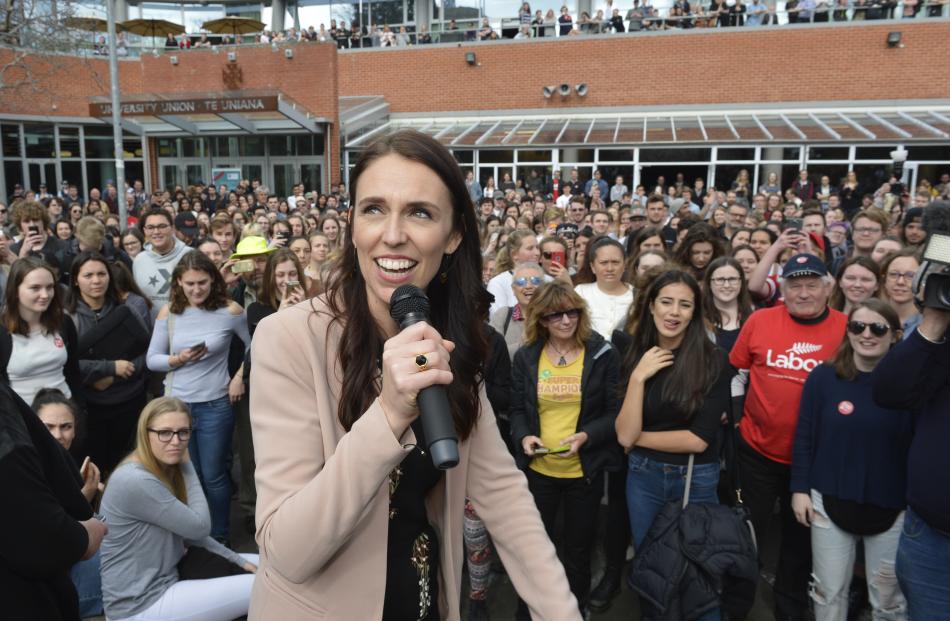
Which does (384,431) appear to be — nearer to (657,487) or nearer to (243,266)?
(657,487)

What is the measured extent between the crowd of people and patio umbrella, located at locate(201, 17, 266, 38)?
67.3 feet

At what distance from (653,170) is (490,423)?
68.1ft

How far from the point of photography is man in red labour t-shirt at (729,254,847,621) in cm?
395

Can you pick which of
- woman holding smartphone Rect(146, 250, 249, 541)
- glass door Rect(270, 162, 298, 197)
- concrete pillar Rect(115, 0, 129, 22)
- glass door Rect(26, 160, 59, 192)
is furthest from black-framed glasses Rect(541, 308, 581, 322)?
concrete pillar Rect(115, 0, 129, 22)

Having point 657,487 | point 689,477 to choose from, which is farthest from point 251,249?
point 689,477

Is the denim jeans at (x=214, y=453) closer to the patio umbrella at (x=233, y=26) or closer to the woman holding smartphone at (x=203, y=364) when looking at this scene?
the woman holding smartphone at (x=203, y=364)

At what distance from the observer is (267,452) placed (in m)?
1.32

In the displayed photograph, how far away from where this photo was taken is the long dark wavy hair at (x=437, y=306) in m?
1.46

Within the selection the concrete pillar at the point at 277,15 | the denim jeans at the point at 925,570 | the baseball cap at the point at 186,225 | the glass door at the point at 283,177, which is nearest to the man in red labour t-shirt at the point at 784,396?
the denim jeans at the point at 925,570

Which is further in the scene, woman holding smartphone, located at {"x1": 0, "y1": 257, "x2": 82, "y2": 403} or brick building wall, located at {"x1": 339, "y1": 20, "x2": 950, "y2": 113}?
brick building wall, located at {"x1": 339, "y1": 20, "x2": 950, "y2": 113}

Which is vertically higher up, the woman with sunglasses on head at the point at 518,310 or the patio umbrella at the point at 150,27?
the patio umbrella at the point at 150,27

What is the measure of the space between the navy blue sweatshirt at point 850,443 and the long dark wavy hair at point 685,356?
21.2 inches

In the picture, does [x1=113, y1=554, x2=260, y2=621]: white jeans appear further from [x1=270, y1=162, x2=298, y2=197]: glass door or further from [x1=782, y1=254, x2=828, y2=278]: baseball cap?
[x1=270, y1=162, x2=298, y2=197]: glass door

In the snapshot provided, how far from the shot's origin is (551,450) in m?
3.98
